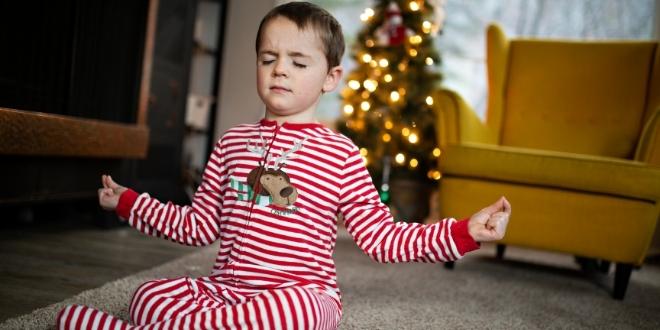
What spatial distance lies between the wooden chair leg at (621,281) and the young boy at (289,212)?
3.75ft

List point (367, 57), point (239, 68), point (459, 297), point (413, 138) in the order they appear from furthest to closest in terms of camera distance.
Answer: point (239, 68)
point (367, 57)
point (413, 138)
point (459, 297)

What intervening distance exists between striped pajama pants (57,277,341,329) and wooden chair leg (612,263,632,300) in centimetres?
124

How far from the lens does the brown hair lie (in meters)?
0.90

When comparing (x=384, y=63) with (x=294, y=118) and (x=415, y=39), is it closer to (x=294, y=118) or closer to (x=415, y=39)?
(x=415, y=39)

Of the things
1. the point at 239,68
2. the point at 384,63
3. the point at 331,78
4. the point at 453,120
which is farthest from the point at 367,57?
the point at 331,78

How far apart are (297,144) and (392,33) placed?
102 inches

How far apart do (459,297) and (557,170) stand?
60 centimetres

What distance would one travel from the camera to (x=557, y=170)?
182cm

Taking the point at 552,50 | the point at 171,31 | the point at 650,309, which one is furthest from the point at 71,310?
the point at 552,50

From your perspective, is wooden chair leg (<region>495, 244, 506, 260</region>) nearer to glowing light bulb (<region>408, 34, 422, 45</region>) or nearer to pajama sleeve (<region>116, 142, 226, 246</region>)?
glowing light bulb (<region>408, 34, 422, 45</region>)

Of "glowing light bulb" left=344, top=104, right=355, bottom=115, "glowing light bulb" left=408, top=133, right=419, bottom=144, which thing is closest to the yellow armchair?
"glowing light bulb" left=408, top=133, right=419, bottom=144

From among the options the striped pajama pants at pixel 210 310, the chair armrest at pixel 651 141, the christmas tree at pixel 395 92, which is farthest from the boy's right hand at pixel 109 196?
the christmas tree at pixel 395 92

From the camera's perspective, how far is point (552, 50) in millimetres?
2562

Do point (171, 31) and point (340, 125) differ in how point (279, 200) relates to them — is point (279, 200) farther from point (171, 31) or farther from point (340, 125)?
point (340, 125)
